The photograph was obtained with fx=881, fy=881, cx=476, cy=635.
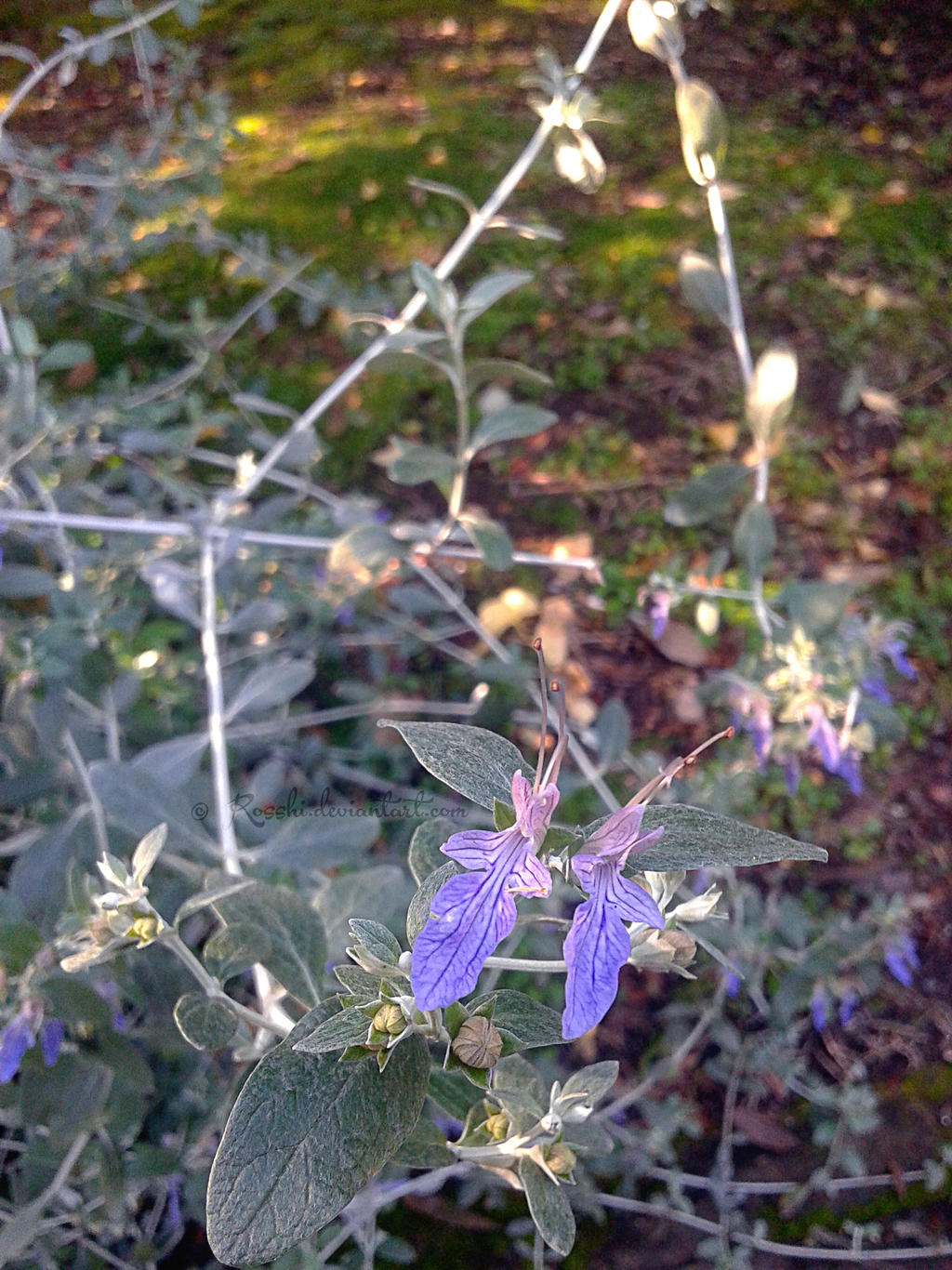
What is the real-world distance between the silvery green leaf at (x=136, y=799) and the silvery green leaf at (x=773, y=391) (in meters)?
0.89

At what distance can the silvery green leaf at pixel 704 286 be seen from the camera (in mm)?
1233

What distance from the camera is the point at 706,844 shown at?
1.68ft

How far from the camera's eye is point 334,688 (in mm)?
1834

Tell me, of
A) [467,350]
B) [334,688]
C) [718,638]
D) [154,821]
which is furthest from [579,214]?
[154,821]

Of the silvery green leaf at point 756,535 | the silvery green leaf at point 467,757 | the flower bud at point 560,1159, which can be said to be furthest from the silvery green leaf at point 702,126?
the flower bud at point 560,1159

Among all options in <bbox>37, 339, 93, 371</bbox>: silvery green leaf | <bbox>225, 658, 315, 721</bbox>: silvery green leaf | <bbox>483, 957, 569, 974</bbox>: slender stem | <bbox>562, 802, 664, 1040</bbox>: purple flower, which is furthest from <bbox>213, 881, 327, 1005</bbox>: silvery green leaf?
<bbox>37, 339, 93, 371</bbox>: silvery green leaf

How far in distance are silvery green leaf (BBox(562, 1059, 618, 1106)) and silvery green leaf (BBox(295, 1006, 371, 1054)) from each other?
0.65 feet

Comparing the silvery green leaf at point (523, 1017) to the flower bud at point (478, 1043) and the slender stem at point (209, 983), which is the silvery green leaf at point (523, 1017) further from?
the slender stem at point (209, 983)

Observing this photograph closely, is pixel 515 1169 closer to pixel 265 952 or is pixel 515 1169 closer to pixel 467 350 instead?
pixel 265 952

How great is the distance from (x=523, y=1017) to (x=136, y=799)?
60 cm

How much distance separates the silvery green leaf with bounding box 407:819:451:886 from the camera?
66cm

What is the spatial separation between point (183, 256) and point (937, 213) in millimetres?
2151

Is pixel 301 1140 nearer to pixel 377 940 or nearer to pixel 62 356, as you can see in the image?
pixel 377 940

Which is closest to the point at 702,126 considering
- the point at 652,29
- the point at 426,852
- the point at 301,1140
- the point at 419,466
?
the point at 652,29
